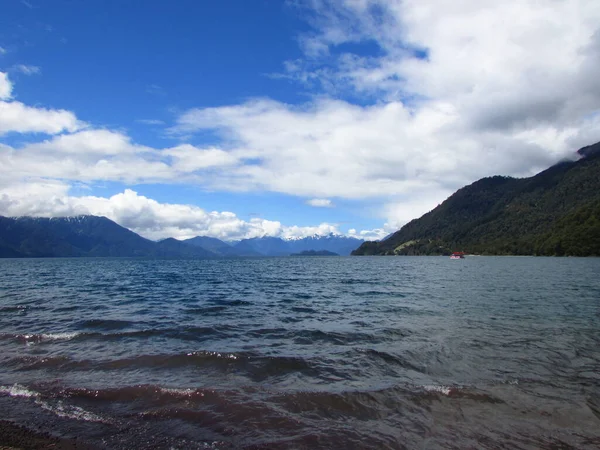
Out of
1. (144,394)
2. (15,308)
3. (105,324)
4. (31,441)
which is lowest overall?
(15,308)

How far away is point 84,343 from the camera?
19828mm

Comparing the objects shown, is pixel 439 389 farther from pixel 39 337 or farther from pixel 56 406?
pixel 39 337

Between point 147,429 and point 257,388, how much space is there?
4.38 meters

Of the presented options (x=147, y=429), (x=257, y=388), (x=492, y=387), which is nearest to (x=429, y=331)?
(x=492, y=387)

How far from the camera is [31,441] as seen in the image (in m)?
9.19

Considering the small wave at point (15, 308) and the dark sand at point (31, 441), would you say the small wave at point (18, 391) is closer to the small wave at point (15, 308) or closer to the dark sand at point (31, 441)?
the dark sand at point (31, 441)

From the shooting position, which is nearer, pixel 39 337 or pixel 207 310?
pixel 39 337

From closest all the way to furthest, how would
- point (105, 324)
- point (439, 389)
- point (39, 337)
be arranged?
1. point (439, 389)
2. point (39, 337)
3. point (105, 324)

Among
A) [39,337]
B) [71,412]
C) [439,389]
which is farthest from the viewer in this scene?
[39,337]

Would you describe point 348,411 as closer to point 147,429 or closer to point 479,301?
point 147,429

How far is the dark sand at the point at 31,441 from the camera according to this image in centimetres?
891

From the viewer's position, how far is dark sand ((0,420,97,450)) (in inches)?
351

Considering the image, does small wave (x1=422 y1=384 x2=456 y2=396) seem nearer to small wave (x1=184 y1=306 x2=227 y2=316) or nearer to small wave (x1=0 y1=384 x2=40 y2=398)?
small wave (x1=0 y1=384 x2=40 y2=398)

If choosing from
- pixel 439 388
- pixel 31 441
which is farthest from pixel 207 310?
pixel 439 388
